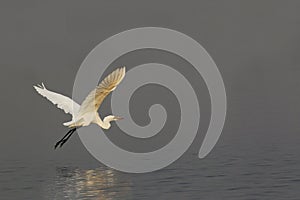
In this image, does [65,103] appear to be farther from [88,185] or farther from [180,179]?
[180,179]

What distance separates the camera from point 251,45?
88.2 m

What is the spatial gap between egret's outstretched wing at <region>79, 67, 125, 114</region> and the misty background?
2302mm

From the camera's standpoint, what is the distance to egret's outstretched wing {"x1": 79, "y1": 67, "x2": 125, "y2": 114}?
26.2 metres

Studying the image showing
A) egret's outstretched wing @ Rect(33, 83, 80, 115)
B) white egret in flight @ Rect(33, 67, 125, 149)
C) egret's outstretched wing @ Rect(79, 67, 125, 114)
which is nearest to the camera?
egret's outstretched wing @ Rect(79, 67, 125, 114)

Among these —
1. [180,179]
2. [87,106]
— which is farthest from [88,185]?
[180,179]

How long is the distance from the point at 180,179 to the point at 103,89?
432 cm

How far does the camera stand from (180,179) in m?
29.5

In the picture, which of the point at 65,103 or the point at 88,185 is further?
the point at 65,103

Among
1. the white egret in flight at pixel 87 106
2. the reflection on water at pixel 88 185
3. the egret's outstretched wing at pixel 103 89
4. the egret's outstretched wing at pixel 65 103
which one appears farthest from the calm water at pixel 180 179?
the egret's outstretched wing at pixel 103 89

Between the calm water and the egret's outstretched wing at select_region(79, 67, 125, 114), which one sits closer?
the egret's outstretched wing at select_region(79, 67, 125, 114)

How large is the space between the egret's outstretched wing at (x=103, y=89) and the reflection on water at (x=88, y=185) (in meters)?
2.09

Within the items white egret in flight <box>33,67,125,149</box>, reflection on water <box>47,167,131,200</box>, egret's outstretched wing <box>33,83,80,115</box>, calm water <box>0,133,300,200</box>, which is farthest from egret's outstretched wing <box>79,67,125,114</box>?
calm water <box>0,133,300,200</box>

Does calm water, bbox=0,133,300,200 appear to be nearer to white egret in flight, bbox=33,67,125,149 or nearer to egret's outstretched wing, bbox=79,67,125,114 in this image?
white egret in flight, bbox=33,67,125,149

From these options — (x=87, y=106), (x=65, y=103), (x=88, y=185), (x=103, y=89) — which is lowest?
(x=88, y=185)
